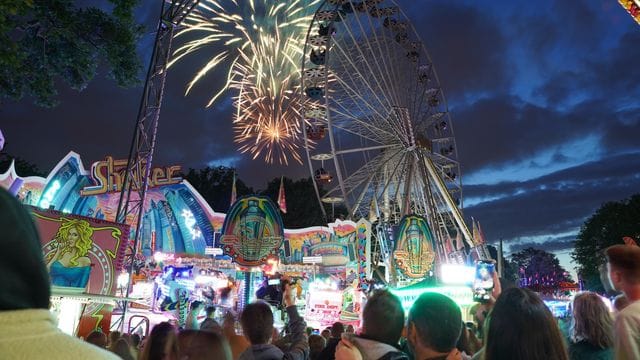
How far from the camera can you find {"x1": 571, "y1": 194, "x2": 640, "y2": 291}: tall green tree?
4228 cm

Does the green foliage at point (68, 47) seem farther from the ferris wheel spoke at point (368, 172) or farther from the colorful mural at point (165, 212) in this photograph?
the ferris wheel spoke at point (368, 172)

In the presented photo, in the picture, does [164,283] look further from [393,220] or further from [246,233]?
[393,220]

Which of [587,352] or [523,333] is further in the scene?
[587,352]

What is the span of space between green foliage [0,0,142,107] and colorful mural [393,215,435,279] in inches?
481

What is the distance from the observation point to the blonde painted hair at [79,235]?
36.8 ft

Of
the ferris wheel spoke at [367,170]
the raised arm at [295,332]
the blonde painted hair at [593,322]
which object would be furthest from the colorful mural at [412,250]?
the blonde painted hair at [593,322]

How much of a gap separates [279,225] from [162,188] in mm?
9636

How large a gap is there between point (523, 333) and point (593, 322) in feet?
5.46

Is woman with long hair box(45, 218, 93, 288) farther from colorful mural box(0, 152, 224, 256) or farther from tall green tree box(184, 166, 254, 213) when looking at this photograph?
tall green tree box(184, 166, 254, 213)

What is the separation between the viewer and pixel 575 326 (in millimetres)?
3395

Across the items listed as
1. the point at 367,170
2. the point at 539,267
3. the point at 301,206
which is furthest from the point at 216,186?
the point at 539,267

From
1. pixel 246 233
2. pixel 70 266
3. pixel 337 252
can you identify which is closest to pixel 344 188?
pixel 337 252

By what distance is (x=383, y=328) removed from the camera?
118 inches

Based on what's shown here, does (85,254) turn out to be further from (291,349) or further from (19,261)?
(19,261)
